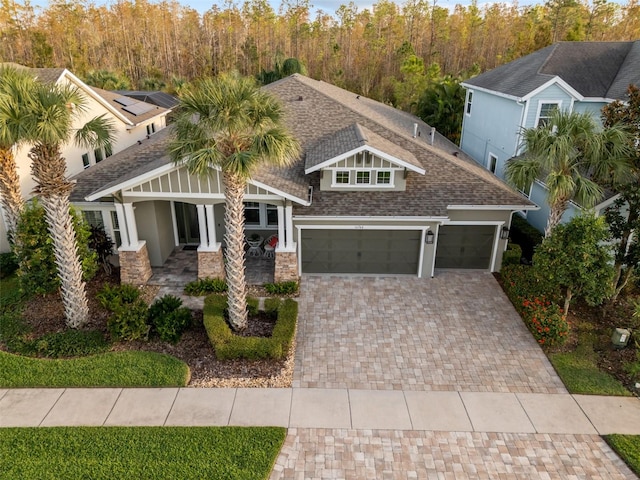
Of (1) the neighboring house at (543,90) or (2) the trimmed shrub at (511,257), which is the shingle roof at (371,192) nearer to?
(2) the trimmed shrub at (511,257)

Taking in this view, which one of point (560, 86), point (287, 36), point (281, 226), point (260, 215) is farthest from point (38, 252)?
point (287, 36)

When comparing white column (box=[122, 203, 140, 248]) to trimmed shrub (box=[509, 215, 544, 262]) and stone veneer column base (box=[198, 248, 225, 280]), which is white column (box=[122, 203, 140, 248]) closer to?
stone veneer column base (box=[198, 248, 225, 280])

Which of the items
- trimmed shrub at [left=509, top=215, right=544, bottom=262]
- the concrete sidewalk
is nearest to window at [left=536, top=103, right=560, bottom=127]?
trimmed shrub at [left=509, top=215, right=544, bottom=262]

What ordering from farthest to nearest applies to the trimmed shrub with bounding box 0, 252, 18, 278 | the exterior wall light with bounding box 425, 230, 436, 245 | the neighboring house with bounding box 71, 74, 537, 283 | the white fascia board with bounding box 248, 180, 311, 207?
the trimmed shrub with bounding box 0, 252, 18, 278 → the exterior wall light with bounding box 425, 230, 436, 245 → the neighboring house with bounding box 71, 74, 537, 283 → the white fascia board with bounding box 248, 180, 311, 207

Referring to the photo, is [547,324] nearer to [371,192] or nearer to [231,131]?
[371,192]

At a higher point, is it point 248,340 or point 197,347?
point 248,340

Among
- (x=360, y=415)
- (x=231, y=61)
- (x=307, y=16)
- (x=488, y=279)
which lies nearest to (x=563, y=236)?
(x=488, y=279)

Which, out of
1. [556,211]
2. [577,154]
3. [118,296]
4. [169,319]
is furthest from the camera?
[556,211]
